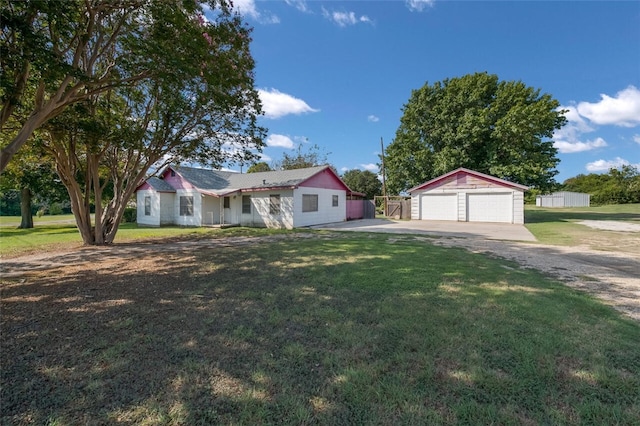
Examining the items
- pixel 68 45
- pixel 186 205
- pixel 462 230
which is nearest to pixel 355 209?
pixel 462 230

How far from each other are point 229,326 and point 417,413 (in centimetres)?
218

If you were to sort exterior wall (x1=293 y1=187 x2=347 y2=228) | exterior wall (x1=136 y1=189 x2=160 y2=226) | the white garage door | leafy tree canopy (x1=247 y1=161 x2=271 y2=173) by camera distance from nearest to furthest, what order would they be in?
exterior wall (x1=293 y1=187 x2=347 y2=228), the white garage door, exterior wall (x1=136 y1=189 x2=160 y2=226), leafy tree canopy (x1=247 y1=161 x2=271 y2=173)

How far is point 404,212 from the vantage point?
24312 mm

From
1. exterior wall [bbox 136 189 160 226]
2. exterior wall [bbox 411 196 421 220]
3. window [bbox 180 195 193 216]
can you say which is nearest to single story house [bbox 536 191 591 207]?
exterior wall [bbox 411 196 421 220]

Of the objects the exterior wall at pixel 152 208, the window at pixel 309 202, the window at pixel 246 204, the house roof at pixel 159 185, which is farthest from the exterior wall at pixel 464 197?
the exterior wall at pixel 152 208

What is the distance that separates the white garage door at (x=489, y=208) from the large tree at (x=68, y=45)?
62.5 ft

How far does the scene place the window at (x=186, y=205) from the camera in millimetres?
19530

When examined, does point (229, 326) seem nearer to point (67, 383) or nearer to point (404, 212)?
point (67, 383)

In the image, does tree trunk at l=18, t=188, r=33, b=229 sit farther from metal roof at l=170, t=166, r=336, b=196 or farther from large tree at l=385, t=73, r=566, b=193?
large tree at l=385, t=73, r=566, b=193

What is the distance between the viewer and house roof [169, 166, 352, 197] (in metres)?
17.8

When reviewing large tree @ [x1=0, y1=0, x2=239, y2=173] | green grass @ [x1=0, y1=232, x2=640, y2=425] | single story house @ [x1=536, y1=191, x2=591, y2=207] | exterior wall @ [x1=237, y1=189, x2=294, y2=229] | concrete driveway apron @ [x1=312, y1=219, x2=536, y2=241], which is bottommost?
green grass @ [x1=0, y1=232, x2=640, y2=425]

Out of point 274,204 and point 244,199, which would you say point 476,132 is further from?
point 244,199

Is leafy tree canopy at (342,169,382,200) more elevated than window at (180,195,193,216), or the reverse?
leafy tree canopy at (342,169,382,200)

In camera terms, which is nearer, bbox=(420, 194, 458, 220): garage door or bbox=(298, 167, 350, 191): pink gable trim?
bbox=(298, 167, 350, 191): pink gable trim
